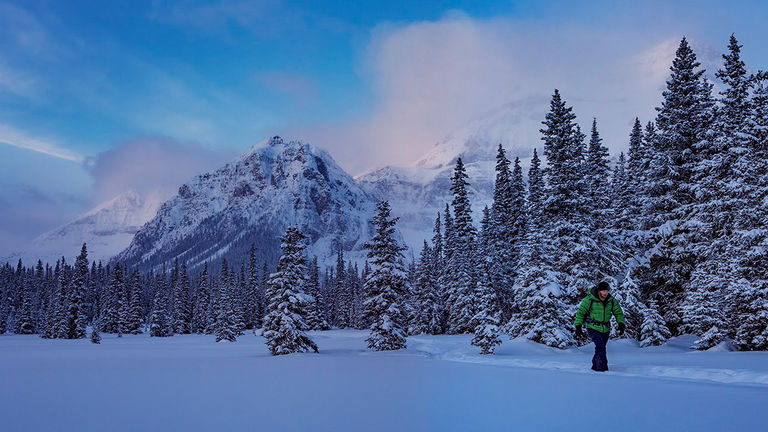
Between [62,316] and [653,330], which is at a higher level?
[653,330]

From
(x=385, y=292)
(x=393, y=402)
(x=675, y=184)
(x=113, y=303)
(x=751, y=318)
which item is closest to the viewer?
(x=393, y=402)

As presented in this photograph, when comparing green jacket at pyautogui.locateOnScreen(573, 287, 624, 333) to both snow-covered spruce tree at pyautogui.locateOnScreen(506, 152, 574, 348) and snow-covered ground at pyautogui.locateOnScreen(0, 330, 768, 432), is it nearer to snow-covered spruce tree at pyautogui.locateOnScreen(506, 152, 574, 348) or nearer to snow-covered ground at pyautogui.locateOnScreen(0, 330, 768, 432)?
snow-covered ground at pyautogui.locateOnScreen(0, 330, 768, 432)

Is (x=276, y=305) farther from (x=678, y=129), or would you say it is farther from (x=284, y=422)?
(x=678, y=129)

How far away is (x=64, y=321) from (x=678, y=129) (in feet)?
224

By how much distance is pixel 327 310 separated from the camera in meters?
109

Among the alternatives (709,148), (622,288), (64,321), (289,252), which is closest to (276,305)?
(289,252)

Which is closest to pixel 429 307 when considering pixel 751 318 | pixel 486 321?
pixel 486 321

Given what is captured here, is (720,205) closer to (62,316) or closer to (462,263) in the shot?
(462,263)

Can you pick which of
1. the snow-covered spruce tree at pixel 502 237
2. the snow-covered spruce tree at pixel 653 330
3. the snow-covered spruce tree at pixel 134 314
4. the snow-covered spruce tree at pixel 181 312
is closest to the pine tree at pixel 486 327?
the snow-covered spruce tree at pixel 653 330

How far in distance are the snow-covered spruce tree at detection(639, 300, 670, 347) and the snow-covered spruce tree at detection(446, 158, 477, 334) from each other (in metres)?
23.1

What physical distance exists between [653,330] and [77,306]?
215 ft

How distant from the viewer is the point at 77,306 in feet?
194

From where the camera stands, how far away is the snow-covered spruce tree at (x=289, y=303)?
24641 millimetres

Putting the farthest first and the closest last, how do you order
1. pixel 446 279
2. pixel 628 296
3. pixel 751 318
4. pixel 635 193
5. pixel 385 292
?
pixel 446 279
pixel 385 292
pixel 635 193
pixel 628 296
pixel 751 318
